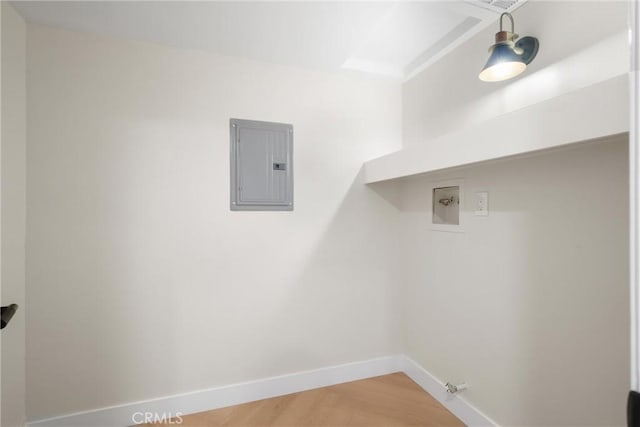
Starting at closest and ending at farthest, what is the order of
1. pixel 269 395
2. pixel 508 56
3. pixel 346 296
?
pixel 508 56 → pixel 269 395 → pixel 346 296

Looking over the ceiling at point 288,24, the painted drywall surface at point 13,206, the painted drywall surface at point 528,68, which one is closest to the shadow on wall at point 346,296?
the painted drywall surface at point 528,68

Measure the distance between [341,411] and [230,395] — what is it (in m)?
0.78

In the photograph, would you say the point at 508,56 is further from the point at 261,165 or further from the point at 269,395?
the point at 269,395

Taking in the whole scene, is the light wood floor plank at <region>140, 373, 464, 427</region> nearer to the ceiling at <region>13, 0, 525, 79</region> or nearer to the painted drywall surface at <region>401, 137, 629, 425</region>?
the painted drywall surface at <region>401, 137, 629, 425</region>

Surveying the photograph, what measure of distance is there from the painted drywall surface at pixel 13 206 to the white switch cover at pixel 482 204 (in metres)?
2.62

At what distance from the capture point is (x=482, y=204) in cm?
177

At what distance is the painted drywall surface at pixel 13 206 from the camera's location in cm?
150

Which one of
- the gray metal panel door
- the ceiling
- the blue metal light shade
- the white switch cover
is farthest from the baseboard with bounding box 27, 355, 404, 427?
the ceiling

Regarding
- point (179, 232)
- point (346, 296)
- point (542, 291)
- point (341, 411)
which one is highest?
point (179, 232)

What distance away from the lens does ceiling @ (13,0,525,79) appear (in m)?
1.59

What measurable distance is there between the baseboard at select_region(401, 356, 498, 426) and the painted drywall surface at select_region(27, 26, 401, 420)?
21 centimetres

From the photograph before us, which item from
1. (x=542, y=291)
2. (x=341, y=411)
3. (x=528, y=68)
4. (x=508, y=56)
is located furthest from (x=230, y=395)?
(x=528, y=68)

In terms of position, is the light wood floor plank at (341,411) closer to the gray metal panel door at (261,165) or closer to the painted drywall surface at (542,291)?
the painted drywall surface at (542,291)

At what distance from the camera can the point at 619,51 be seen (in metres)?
1.17
